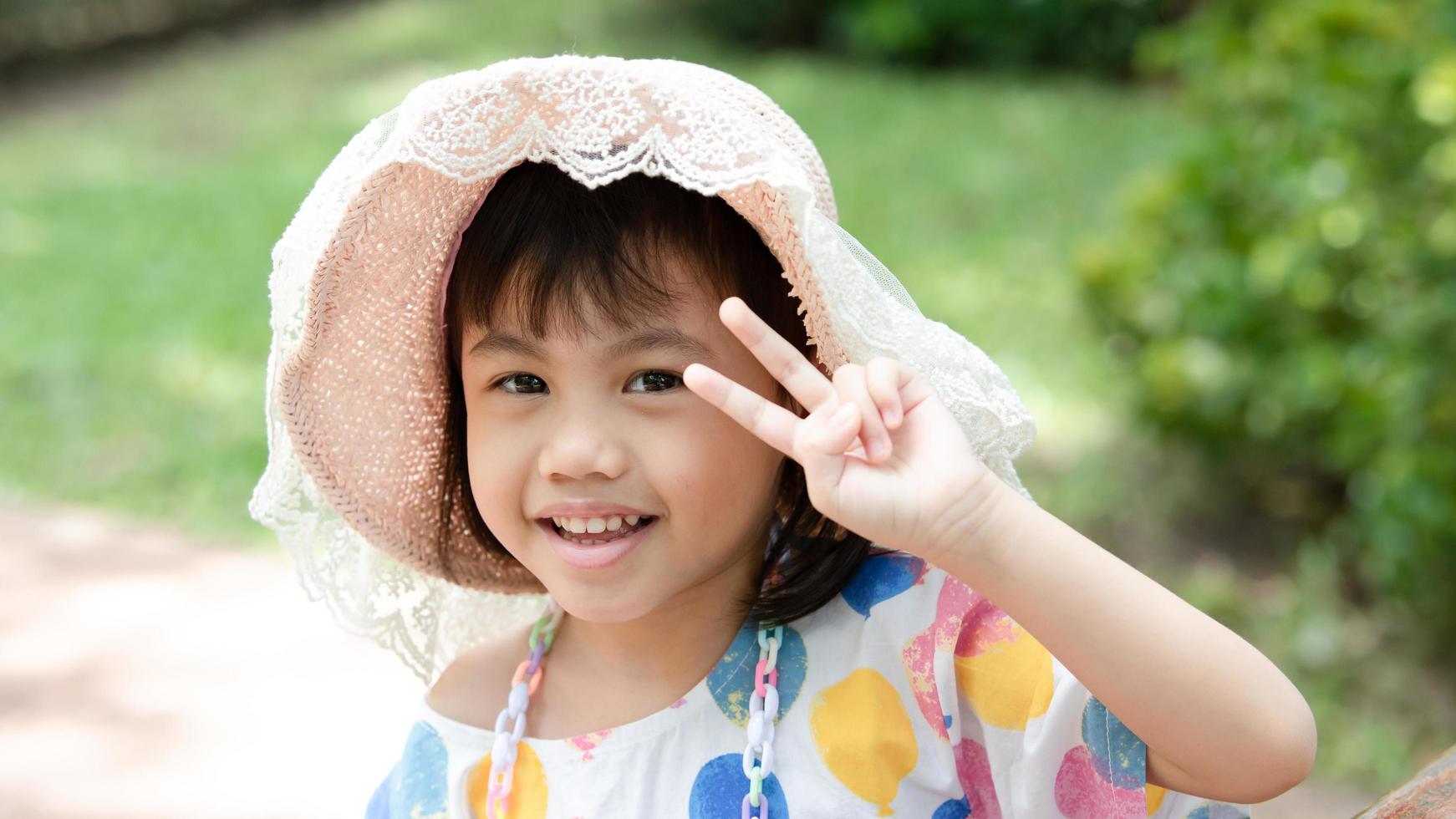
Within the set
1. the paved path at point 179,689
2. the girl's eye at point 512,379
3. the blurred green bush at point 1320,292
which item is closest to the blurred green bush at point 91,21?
the paved path at point 179,689

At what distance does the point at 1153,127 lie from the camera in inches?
321

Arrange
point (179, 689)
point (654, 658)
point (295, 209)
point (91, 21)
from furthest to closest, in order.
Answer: point (91, 21)
point (295, 209)
point (179, 689)
point (654, 658)

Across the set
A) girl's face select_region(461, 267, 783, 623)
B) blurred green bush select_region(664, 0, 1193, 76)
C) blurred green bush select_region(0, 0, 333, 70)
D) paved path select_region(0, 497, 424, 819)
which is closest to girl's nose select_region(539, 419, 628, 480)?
girl's face select_region(461, 267, 783, 623)

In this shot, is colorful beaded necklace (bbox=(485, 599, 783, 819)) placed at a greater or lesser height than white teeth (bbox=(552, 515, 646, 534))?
lesser

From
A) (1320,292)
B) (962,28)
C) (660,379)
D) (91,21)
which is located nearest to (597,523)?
(660,379)

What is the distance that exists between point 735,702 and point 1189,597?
2.25 metres

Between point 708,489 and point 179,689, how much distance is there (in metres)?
2.56

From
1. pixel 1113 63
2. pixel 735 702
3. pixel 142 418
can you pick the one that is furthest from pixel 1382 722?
pixel 1113 63

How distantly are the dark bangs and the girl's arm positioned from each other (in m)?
0.37

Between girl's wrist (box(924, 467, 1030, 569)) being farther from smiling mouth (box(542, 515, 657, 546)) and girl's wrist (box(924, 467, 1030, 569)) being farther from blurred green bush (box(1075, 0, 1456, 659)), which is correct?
blurred green bush (box(1075, 0, 1456, 659))

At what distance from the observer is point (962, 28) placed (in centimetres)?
1011

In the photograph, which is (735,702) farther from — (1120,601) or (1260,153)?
(1260,153)

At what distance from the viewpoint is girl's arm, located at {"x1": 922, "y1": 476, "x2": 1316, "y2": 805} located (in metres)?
1.28

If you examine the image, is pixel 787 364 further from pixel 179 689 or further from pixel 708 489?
pixel 179 689
